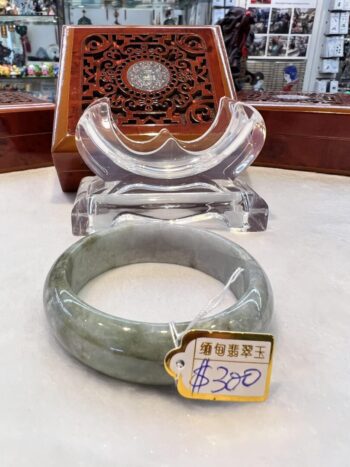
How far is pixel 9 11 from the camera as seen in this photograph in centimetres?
153

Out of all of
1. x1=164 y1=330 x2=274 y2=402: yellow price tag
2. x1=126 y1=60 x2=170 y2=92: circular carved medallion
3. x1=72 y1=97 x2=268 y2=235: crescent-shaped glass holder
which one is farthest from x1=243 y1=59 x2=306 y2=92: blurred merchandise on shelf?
x1=164 y1=330 x2=274 y2=402: yellow price tag

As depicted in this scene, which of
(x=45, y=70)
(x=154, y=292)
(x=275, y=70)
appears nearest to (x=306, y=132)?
(x=154, y=292)

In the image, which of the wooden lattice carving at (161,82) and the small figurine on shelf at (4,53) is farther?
the small figurine on shelf at (4,53)

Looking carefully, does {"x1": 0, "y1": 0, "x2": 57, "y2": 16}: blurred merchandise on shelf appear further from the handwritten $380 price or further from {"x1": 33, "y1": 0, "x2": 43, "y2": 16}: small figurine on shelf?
the handwritten $380 price

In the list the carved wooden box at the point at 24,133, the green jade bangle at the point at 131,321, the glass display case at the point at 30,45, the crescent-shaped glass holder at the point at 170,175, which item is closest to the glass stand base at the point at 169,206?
the crescent-shaped glass holder at the point at 170,175

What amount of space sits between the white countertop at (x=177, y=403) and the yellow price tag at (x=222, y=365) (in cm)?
2

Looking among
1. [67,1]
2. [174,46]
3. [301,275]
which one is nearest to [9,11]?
[67,1]

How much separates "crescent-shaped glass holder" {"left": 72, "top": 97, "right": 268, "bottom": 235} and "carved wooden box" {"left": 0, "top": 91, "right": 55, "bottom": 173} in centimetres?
15

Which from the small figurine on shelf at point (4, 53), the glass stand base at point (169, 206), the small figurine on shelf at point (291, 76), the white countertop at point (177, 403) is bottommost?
the white countertop at point (177, 403)

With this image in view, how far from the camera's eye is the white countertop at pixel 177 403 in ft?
0.83

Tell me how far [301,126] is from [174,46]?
0.88ft

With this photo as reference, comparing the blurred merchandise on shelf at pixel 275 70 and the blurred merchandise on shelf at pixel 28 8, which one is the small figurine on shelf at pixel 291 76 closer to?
the blurred merchandise on shelf at pixel 275 70

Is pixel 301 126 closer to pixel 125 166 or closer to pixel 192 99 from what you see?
pixel 192 99

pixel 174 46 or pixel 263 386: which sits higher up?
pixel 174 46
